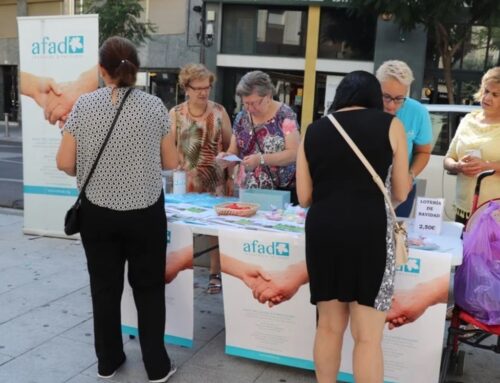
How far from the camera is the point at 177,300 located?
2.86 metres

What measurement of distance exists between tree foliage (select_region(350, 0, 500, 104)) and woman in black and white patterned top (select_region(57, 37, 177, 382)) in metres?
7.91

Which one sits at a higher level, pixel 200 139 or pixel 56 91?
pixel 56 91

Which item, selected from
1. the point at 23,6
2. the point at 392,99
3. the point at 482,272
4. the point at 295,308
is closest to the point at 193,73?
the point at 392,99

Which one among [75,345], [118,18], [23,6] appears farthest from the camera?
[23,6]

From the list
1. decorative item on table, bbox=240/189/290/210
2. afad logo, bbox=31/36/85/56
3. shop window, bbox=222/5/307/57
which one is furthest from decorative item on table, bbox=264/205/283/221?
shop window, bbox=222/5/307/57

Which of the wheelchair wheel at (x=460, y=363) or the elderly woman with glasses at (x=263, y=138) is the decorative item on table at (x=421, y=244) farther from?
the elderly woman with glasses at (x=263, y=138)

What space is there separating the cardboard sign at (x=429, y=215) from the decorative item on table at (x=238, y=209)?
0.90 m

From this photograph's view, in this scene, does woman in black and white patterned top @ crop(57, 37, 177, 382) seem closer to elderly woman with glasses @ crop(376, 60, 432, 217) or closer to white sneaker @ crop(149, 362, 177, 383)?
white sneaker @ crop(149, 362, 177, 383)

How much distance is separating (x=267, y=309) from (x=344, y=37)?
1177 centimetres

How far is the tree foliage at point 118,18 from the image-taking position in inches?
548

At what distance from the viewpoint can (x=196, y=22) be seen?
51.0 ft

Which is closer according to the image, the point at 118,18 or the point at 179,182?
the point at 179,182

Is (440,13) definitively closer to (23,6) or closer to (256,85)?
(256,85)

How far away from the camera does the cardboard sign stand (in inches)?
104
